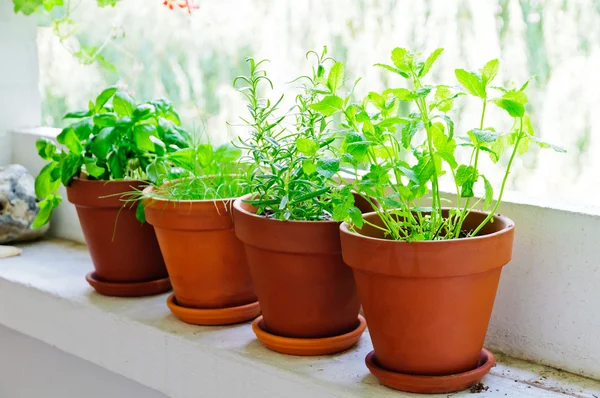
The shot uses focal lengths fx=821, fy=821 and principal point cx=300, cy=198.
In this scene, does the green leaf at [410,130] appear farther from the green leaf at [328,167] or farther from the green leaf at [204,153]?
the green leaf at [204,153]

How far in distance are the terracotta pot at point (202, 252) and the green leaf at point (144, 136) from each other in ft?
0.33

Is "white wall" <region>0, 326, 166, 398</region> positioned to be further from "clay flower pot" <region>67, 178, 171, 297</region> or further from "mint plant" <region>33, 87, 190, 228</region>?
"mint plant" <region>33, 87, 190, 228</region>

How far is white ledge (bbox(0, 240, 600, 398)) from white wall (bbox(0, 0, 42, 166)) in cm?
44

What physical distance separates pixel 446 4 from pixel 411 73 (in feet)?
1.35

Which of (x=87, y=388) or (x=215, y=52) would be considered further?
(x=215, y=52)

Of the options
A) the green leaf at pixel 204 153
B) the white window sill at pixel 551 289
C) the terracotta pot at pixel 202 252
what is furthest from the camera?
the green leaf at pixel 204 153

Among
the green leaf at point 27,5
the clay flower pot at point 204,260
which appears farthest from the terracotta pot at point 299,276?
the green leaf at point 27,5

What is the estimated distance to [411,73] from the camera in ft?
3.54

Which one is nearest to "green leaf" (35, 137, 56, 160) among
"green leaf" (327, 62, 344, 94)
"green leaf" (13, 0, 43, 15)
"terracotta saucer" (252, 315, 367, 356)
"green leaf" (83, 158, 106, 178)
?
→ "green leaf" (83, 158, 106, 178)

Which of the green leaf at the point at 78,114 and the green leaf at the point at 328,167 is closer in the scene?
the green leaf at the point at 328,167

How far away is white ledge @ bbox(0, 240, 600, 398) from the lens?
121 cm

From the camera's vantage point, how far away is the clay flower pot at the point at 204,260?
1386mm

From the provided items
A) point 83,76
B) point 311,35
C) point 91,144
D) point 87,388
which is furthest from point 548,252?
point 83,76

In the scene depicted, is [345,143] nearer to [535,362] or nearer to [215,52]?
[535,362]
